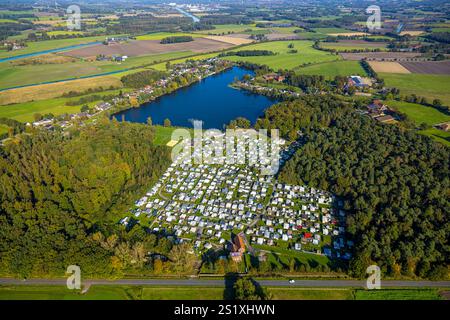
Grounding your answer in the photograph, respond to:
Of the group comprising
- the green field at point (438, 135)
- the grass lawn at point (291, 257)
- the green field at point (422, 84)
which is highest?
the green field at point (422, 84)

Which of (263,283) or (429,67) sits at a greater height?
(429,67)

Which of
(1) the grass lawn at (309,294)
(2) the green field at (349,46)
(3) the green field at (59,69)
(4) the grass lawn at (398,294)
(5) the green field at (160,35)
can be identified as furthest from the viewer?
(5) the green field at (160,35)

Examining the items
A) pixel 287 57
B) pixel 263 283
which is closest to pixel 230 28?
pixel 287 57

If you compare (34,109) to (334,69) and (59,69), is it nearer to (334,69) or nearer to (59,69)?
(59,69)

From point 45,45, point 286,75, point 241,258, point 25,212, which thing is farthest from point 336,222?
point 45,45

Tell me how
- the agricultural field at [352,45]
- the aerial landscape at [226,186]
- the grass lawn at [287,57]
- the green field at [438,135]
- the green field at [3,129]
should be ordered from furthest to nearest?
the agricultural field at [352,45] < the grass lawn at [287,57] < the green field at [3,129] < the green field at [438,135] < the aerial landscape at [226,186]

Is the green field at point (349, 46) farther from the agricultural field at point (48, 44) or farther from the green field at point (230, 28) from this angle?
the agricultural field at point (48, 44)

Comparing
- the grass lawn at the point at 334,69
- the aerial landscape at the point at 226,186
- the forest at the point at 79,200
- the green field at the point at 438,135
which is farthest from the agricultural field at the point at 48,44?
the green field at the point at 438,135
